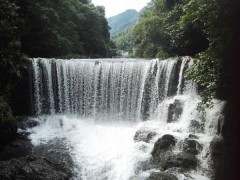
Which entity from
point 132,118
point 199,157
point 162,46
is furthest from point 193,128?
point 162,46

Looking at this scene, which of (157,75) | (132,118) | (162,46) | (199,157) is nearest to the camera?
(199,157)

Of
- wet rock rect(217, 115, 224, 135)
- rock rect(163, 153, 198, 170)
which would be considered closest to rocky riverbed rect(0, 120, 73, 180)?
rock rect(163, 153, 198, 170)

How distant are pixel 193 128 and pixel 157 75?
14.1 ft

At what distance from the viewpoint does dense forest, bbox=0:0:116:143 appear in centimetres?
1373

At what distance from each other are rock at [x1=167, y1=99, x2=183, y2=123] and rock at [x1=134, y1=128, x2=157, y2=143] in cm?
141

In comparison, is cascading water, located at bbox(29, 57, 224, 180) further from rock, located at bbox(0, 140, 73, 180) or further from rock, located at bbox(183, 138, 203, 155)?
rock, located at bbox(0, 140, 73, 180)

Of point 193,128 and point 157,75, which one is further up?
point 157,75

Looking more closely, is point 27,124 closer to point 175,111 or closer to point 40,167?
point 40,167

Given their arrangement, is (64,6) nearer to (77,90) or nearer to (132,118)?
(77,90)

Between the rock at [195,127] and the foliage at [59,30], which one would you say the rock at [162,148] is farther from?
the foliage at [59,30]

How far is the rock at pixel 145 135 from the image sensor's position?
12.8m

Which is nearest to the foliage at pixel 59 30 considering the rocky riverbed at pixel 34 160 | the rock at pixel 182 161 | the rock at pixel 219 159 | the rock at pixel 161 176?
the rocky riverbed at pixel 34 160

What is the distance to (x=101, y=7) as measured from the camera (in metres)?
49.2

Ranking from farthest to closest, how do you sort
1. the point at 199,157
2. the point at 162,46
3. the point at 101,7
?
the point at 101,7 → the point at 162,46 → the point at 199,157
